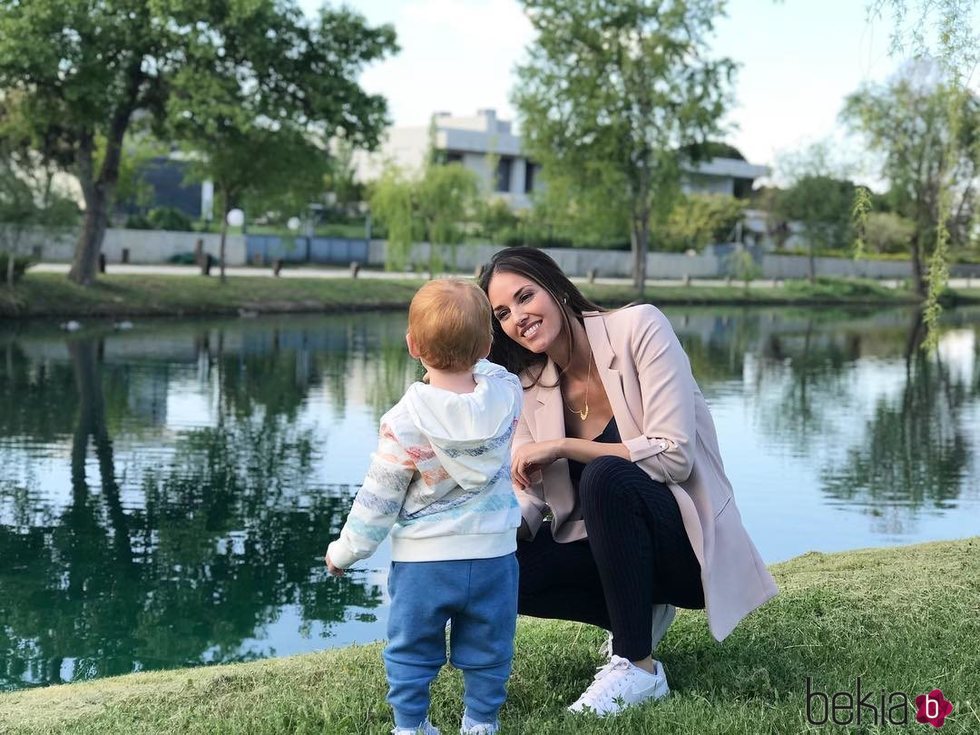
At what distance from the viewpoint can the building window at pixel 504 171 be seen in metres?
65.9

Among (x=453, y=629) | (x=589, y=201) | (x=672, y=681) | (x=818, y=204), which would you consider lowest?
(x=672, y=681)

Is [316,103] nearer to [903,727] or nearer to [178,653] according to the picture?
[178,653]

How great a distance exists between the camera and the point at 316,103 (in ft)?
79.5

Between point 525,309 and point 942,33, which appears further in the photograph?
point 942,33

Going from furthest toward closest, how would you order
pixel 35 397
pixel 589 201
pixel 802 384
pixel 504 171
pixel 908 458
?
pixel 504 171 < pixel 589 201 < pixel 802 384 < pixel 35 397 < pixel 908 458

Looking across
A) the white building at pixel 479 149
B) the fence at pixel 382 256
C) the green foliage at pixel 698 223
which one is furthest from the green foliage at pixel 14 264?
the white building at pixel 479 149

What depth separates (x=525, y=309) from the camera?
3559mm

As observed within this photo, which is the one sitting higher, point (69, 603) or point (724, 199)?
point (724, 199)

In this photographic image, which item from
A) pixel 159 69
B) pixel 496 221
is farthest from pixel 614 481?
pixel 496 221

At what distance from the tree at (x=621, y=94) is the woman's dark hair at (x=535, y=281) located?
34797 millimetres

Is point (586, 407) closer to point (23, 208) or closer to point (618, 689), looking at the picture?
point (618, 689)

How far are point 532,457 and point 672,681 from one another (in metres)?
0.74

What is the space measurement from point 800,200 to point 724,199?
712 centimetres

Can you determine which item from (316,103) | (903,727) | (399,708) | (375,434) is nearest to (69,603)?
(399,708)
